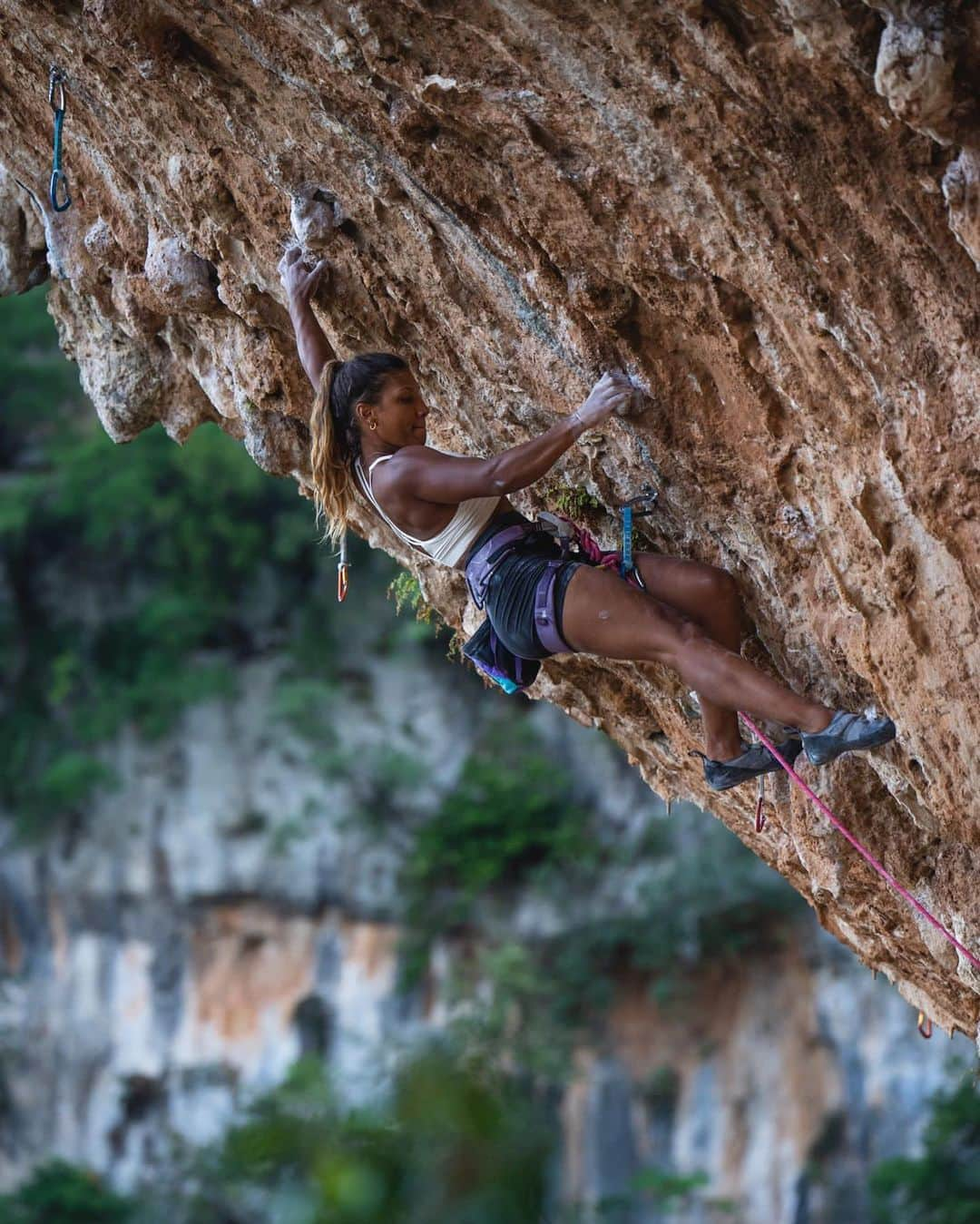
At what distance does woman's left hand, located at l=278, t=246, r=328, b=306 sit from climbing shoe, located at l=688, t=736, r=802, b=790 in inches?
66.1

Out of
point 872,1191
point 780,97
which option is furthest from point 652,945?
point 780,97

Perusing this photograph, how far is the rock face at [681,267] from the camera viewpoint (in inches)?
106

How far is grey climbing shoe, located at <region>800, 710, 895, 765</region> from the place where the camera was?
9.94 ft

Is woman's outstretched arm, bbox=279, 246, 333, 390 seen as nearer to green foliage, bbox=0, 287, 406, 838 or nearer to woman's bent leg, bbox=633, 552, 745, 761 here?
woman's bent leg, bbox=633, 552, 745, 761

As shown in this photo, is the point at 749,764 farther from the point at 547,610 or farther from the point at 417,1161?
the point at 417,1161

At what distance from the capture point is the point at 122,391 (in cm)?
549

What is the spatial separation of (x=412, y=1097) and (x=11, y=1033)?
785cm

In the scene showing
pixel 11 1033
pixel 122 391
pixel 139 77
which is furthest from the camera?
pixel 11 1033

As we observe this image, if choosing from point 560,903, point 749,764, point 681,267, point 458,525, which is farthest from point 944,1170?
point 681,267

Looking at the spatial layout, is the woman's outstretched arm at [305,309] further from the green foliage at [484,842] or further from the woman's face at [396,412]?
the green foliage at [484,842]

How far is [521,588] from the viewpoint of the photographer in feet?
11.2

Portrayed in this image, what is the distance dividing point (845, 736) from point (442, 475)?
3.46 feet

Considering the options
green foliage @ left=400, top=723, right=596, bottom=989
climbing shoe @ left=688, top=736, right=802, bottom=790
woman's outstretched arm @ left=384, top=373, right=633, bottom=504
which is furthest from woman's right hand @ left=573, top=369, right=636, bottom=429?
green foliage @ left=400, top=723, right=596, bottom=989

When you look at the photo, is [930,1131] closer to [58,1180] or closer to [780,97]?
[58,1180]
